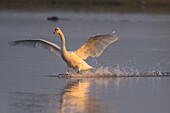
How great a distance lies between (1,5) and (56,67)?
141 feet

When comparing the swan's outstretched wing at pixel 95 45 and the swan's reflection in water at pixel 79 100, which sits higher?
the swan's outstretched wing at pixel 95 45

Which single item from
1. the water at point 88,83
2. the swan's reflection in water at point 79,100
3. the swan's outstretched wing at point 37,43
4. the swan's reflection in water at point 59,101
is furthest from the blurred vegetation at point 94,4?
the swan's reflection in water at point 59,101

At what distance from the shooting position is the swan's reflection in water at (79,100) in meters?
12.8

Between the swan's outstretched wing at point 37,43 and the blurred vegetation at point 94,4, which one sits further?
the blurred vegetation at point 94,4

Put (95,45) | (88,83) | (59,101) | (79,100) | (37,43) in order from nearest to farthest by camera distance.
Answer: (59,101) < (79,100) < (88,83) < (95,45) < (37,43)

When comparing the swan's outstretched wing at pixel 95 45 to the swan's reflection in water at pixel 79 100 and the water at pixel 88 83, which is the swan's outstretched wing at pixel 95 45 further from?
the swan's reflection in water at pixel 79 100

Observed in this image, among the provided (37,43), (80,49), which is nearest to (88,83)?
(80,49)

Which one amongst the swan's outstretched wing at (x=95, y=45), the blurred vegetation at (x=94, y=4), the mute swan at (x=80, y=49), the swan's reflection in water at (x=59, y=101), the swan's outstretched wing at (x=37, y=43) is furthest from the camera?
the blurred vegetation at (x=94, y=4)

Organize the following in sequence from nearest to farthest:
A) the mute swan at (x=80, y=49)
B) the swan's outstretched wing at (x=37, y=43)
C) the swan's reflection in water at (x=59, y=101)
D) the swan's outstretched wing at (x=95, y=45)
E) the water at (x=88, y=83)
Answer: the swan's reflection in water at (x=59, y=101) < the water at (x=88, y=83) < the mute swan at (x=80, y=49) < the swan's outstretched wing at (x=95, y=45) < the swan's outstretched wing at (x=37, y=43)

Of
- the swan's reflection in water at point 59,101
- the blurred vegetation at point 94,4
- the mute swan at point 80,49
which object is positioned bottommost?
the swan's reflection in water at point 59,101

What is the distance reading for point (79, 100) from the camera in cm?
1391

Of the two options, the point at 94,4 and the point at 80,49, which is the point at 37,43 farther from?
the point at 94,4

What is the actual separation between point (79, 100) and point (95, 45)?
4381 mm

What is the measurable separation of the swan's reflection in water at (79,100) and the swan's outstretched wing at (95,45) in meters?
1.69
